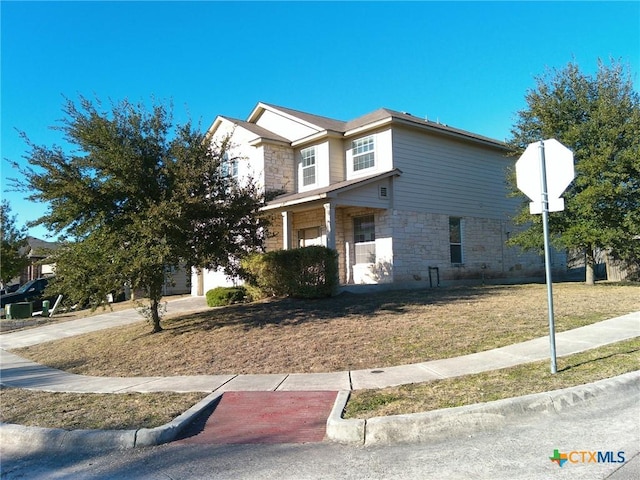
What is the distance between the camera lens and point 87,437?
531cm

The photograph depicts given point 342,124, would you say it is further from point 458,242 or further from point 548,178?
point 548,178

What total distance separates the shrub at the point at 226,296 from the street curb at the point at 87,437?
1053 cm

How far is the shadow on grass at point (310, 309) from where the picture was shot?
453 inches

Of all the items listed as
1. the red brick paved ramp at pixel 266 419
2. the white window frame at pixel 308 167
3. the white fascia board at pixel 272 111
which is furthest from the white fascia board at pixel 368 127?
the red brick paved ramp at pixel 266 419

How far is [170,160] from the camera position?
36.6 feet

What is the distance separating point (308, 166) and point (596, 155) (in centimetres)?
997

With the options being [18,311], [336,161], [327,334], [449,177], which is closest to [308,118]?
[336,161]

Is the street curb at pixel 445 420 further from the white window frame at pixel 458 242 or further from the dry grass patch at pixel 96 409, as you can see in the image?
the white window frame at pixel 458 242

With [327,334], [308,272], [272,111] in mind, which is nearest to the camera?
[327,334]

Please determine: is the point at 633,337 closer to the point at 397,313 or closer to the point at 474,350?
the point at 474,350

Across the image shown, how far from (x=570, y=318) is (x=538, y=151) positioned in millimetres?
5157

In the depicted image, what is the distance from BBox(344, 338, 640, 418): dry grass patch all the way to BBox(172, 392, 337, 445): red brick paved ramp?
41cm

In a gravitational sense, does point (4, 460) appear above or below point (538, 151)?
below

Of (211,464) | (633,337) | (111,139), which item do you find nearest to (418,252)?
(633,337)
